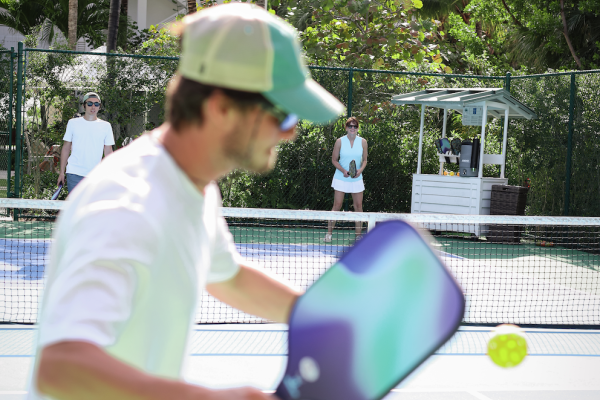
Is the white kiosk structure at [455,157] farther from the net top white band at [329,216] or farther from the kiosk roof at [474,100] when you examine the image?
the net top white band at [329,216]

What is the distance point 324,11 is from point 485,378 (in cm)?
1141

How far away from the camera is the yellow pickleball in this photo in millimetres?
1813

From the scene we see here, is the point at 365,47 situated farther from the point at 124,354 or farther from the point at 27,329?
the point at 124,354

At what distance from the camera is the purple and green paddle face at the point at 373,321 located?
1462mm

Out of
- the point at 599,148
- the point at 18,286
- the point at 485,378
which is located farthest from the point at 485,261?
the point at 18,286

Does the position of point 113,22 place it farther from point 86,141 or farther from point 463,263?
point 463,263

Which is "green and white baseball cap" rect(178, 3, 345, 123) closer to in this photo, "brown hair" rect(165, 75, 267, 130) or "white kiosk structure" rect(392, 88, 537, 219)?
"brown hair" rect(165, 75, 267, 130)

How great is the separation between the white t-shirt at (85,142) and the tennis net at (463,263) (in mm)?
770

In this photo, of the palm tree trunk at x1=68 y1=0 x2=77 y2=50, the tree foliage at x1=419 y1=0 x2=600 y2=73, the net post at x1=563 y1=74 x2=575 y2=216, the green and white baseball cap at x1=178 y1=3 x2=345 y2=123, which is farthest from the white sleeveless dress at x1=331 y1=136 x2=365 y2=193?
the palm tree trunk at x1=68 y1=0 x2=77 y2=50

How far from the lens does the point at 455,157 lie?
12695 mm

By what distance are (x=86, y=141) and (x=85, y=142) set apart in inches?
0.7

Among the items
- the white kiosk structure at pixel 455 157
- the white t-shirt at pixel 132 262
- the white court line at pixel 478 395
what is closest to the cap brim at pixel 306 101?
the white t-shirt at pixel 132 262

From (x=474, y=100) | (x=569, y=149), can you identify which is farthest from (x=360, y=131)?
(x=569, y=149)

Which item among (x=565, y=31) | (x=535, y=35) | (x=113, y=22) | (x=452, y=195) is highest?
(x=535, y=35)
